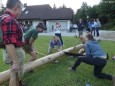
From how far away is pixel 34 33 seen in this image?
7.67 metres

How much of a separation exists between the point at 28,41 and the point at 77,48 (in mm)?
5857

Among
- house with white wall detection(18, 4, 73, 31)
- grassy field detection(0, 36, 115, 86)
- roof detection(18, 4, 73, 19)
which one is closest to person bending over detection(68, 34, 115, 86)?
grassy field detection(0, 36, 115, 86)

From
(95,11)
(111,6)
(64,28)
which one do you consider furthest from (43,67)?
(95,11)

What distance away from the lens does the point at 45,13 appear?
65.4 m

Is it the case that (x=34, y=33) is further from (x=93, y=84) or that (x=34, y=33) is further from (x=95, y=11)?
(x=95, y=11)

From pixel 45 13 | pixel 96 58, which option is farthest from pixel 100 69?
pixel 45 13

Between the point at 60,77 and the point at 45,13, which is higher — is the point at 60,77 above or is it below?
below

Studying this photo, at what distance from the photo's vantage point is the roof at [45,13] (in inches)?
2479

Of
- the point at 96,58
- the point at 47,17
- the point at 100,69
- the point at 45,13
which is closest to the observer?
the point at 96,58

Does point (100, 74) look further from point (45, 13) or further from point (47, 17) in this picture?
point (45, 13)

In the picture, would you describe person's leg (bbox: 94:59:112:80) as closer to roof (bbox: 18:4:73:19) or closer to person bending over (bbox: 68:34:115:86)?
person bending over (bbox: 68:34:115:86)

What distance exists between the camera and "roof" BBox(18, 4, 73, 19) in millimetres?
62969

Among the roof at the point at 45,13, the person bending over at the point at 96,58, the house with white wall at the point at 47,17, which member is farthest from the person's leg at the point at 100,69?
the roof at the point at 45,13

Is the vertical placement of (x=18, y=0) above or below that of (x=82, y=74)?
above
